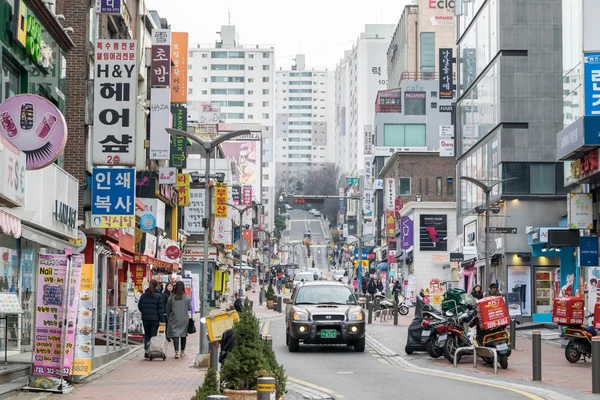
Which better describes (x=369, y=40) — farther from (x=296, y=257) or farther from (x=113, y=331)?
(x=113, y=331)

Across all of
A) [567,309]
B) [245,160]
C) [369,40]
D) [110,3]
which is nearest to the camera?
[567,309]

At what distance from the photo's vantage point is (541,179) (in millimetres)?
50531

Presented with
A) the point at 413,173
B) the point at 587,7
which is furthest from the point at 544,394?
the point at 413,173

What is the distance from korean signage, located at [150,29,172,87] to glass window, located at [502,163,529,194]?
16650mm

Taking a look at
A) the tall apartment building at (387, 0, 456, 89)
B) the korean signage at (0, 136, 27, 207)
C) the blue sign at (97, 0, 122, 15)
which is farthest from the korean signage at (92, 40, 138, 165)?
the tall apartment building at (387, 0, 456, 89)

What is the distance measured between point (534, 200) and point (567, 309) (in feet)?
88.5

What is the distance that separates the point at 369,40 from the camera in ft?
652

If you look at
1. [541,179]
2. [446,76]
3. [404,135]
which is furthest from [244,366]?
[404,135]

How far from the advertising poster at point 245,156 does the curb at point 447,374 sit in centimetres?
12440

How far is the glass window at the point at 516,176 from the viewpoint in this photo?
50219mm

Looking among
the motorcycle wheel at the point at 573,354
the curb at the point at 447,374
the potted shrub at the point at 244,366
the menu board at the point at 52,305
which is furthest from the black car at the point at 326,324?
the potted shrub at the point at 244,366

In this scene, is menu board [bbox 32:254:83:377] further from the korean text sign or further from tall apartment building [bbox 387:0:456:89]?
tall apartment building [bbox 387:0:456:89]

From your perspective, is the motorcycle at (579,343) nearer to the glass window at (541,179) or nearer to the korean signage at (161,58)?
the korean signage at (161,58)

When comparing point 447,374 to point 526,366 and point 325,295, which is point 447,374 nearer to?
point 526,366
